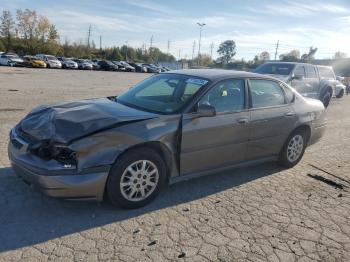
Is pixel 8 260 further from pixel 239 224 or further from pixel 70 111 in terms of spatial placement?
pixel 239 224

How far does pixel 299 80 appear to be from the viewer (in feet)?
41.4

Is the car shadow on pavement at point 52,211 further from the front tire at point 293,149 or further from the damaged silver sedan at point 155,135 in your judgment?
the front tire at point 293,149

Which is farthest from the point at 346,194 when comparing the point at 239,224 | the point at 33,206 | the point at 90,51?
the point at 90,51

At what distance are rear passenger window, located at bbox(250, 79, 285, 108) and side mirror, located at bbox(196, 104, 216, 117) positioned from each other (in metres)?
1.00

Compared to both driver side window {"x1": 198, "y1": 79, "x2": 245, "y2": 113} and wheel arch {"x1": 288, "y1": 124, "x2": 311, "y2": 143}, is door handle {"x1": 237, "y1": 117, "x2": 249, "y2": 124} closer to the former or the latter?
driver side window {"x1": 198, "y1": 79, "x2": 245, "y2": 113}

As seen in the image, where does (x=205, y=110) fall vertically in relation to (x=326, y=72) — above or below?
below

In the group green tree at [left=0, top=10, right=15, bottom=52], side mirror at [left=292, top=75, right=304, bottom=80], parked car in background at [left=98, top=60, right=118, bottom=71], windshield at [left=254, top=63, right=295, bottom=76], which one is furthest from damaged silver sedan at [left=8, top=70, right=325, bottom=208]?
green tree at [left=0, top=10, right=15, bottom=52]

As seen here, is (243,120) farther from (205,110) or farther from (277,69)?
(277,69)

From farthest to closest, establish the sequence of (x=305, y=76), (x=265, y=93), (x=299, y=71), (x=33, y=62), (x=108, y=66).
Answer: (x=108, y=66) → (x=33, y=62) → (x=305, y=76) → (x=299, y=71) → (x=265, y=93)

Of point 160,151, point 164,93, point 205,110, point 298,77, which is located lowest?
point 160,151

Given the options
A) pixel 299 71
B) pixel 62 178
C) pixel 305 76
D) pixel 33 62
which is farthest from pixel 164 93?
pixel 33 62

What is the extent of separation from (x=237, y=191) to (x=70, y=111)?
2417 mm

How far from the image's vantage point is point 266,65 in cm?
1358

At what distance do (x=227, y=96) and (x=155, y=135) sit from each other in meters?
1.35
